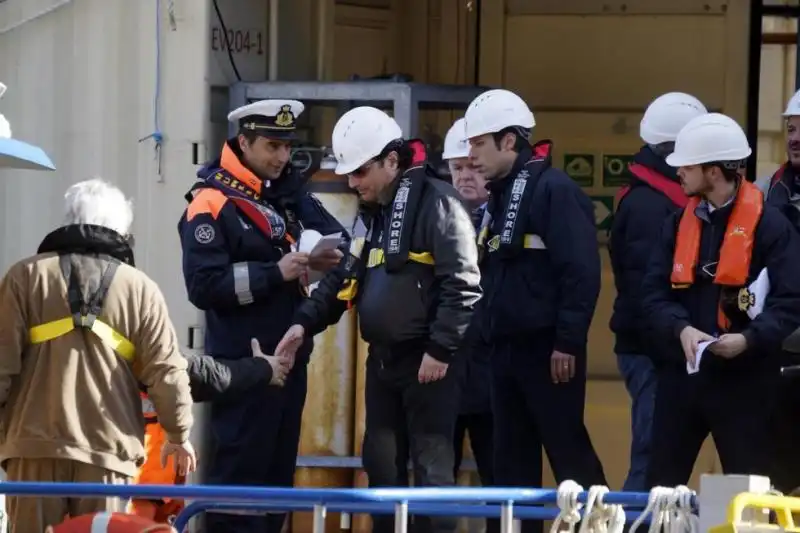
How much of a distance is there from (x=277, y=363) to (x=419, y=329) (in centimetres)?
58

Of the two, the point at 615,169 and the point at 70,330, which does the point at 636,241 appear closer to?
the point at 615,169

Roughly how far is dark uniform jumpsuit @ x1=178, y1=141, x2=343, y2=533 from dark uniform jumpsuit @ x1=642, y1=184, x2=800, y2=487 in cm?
152

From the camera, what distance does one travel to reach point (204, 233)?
25.4ft

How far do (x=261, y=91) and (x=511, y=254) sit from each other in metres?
1.72

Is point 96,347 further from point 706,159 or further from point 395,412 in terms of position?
point 706,159

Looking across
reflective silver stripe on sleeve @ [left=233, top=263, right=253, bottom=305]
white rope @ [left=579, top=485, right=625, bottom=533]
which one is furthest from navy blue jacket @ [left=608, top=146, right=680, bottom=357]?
white rope @ [left=579, top=485, right=625, bottom=533]

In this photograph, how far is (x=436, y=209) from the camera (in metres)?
7.15

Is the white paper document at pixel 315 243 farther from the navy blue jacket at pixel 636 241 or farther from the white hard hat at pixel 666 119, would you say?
the white hard hat at pixel 666 119

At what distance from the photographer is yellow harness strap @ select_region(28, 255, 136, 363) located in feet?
20.4

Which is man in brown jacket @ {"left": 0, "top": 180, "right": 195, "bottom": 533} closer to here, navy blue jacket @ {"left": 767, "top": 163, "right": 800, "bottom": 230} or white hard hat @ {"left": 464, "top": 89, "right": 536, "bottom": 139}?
white hard hat @ {"left": 464, "top": 89, "right": 536, "bottom": 139}

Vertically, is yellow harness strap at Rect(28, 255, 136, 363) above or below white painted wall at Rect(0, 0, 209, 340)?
below

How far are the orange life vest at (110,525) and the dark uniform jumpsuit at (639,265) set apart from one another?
282 centimetres

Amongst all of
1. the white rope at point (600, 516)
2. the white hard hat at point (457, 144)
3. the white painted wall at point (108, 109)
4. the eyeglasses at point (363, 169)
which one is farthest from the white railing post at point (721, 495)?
the white painted wall at point (108, 109)

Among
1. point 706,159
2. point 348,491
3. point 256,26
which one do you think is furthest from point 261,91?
point 348,491
